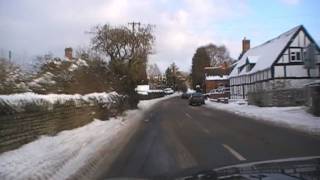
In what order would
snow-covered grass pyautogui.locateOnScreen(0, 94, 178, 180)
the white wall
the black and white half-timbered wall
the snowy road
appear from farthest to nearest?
the white wall
the black and white half-timbered wall
the snowy road
snow-covered grass pyautogui.locateOnScreen(0, 94, 178, 180)

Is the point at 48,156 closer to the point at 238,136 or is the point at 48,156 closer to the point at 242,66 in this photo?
the point at 238,136

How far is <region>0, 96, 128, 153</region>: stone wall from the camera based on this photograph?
13.9 m

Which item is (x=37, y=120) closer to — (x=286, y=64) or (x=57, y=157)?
(x=57, y=157)

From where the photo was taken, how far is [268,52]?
2670 inches

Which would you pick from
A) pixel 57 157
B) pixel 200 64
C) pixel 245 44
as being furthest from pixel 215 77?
pixel 57 157

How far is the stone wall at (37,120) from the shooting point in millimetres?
13875

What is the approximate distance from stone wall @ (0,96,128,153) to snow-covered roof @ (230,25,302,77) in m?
39.6

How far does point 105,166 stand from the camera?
39.5 ft

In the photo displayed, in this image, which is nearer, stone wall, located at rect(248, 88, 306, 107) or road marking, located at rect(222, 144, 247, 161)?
road marking, located at rect(222, 144, 247, 161)

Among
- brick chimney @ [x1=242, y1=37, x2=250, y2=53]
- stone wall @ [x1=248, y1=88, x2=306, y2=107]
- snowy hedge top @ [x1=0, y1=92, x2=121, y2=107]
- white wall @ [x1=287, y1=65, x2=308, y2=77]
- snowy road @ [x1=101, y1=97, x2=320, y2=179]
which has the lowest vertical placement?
snowy road @ [x1=101, y1=97, x2=320, y2=179]

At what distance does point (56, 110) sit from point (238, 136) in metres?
6.72

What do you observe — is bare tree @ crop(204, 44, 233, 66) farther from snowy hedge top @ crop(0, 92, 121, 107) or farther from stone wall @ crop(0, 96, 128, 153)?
stone wall @ crop(0, 96, 128, 153)

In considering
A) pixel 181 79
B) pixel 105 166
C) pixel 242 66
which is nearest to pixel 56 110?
pixel 105 166

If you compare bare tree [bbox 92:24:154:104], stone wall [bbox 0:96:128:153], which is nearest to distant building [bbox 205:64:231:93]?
bare tree [bbox 92:24:154:104]
